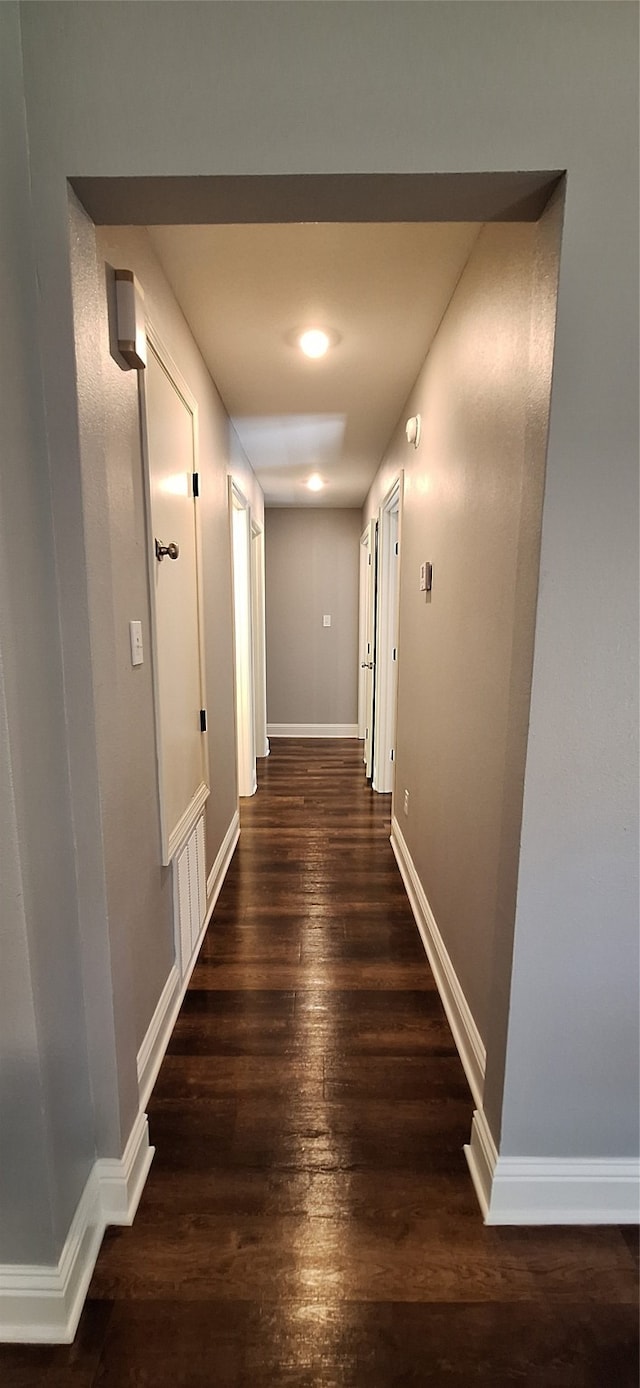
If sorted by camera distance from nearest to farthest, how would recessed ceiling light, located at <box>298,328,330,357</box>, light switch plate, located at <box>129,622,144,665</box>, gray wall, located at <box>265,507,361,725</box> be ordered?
light switch plate, located at <box>129,622,144,665</box> < recessed ceiling light, located at <box>298,328,330,357</box> < gray wall, located at <box>265,507,361,725</box>

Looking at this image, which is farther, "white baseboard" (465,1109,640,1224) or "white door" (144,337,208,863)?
"white door" (144,337,208,863)

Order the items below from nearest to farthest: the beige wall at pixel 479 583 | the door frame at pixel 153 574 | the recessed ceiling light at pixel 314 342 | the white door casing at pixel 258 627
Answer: the beige wall at pixel 479 583, the door frame at pixel 153 574, the recessed ceiling light at pixel 314 342, the white door casing at pixel 258 627

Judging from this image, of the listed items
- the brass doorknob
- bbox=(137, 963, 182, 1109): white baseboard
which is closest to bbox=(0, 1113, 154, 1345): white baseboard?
bbox=(137, 963, 182, 1109): white baseboard

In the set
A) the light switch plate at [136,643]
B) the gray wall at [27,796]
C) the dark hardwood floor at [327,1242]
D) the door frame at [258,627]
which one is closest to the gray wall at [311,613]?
the door frame at [258,627]

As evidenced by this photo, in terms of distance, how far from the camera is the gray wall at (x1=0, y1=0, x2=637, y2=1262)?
907mm

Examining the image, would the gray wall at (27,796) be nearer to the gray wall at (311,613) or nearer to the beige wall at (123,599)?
the beige wall at (123,599)

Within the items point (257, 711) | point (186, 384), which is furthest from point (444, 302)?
point (257, 711)

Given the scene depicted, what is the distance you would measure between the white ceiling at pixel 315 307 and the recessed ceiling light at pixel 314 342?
0.04m

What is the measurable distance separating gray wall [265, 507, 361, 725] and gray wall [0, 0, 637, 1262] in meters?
4.73

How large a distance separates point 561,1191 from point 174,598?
188cm

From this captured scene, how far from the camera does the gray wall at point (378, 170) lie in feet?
2.97

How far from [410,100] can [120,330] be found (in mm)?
699

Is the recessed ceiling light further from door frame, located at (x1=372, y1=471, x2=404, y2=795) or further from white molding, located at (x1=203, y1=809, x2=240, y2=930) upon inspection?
white molding, located at (x1=203, y1=809, x2=240, y2=930)

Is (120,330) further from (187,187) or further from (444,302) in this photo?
(444,302)
